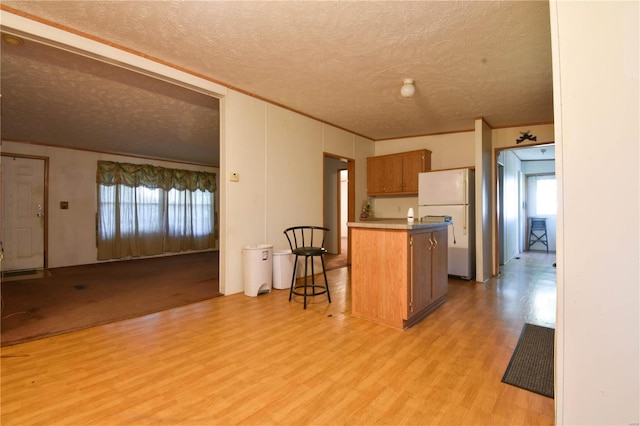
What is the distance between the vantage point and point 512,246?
680 centimetres

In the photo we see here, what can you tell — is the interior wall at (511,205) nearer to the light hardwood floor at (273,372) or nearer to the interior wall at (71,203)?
the light hardwood floor at (273,372)

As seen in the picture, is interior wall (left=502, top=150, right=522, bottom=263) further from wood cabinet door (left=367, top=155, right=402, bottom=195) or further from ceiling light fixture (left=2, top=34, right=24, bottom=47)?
ceiling light fixture (left=2, top=34, right=24, bottom=47)

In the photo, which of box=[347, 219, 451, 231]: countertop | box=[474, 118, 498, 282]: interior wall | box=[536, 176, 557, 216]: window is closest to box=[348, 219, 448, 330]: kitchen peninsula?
box=[347, 219, 451, 231]: countertop

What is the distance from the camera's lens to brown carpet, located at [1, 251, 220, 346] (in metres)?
2.70

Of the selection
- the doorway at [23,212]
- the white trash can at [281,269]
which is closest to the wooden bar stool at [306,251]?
the white trash can at [281,269]

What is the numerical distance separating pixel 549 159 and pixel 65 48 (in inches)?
380

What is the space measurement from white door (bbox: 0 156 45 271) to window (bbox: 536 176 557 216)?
38.5 ft

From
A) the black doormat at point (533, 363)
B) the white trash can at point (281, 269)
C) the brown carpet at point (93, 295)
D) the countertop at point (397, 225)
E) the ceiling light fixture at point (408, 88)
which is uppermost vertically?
the ceiling light fixture at point (408, 88)

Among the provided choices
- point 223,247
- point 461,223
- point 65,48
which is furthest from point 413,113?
point 65,48

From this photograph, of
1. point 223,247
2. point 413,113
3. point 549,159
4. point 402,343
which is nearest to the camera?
point 402,343

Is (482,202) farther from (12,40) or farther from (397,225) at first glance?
(12,40)

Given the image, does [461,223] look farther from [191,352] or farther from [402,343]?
[191,352]

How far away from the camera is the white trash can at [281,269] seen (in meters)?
3.93

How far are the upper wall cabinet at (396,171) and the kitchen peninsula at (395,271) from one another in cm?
256
